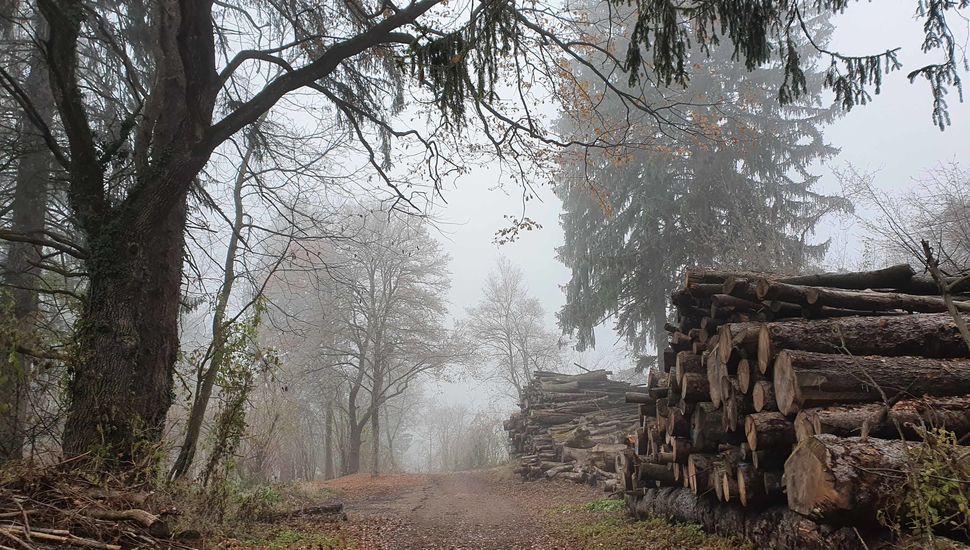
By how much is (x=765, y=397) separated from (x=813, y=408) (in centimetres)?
47

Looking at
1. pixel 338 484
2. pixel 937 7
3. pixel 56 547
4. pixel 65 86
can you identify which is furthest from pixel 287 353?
pixel 937 7

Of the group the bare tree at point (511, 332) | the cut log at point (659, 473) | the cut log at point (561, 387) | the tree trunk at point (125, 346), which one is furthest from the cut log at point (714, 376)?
the bare tree at point (511, 332)

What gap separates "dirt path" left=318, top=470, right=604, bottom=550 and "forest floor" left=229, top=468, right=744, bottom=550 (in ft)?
0.05

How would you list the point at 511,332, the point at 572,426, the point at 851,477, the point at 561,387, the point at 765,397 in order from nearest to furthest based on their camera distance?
the point at 851,477 → the point at 765,397 → the point at 572,426 → the point at 561,387 → the point at 511,332

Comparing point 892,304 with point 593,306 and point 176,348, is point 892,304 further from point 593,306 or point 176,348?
point 593,306

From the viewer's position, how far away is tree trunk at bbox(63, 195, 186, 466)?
4.48m

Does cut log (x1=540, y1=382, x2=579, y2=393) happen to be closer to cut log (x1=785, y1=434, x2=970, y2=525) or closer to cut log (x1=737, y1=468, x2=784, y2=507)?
cut log (x1=737, y1=468, x2=784, y2=507)

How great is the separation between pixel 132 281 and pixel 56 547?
2905 mm

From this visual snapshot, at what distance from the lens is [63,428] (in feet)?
15.4

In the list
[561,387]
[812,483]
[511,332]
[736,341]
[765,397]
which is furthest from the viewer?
[511,332]

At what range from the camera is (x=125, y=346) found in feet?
15.8

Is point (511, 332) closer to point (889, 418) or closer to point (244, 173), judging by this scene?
point (244, 173)

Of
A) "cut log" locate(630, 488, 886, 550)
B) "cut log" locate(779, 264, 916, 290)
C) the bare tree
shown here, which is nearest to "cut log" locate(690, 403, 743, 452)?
"cut log" locate(630, 488, 886, 550)

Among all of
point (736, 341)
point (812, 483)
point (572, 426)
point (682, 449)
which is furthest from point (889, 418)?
point (572, 426)
